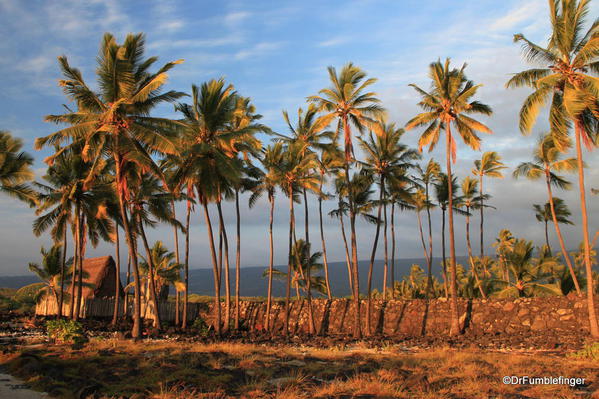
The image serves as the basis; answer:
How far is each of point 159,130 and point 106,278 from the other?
19768 mm

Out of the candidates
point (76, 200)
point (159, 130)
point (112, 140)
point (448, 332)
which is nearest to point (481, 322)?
point (448, 332)

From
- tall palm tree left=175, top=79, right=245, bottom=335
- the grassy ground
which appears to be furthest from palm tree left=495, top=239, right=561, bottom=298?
tall palm tree left=175, top=79, right=245, bottom=335

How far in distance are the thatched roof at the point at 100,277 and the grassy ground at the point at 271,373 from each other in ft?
68.7

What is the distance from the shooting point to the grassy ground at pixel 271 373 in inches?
348

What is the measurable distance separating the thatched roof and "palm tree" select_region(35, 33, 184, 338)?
15667 millimetres

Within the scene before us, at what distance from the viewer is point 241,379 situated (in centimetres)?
1032

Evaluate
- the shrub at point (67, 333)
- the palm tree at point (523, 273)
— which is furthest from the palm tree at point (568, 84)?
the shrub at point (67, 333)

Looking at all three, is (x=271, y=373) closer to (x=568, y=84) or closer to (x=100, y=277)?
(x=568, y=84)

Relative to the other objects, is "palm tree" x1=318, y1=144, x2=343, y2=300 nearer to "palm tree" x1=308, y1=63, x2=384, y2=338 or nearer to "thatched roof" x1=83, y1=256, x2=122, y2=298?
"palm tree" x1=308, y1=63, x2=384, y2=338

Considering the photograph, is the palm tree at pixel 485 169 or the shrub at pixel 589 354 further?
the palm tree at pixel 485 169

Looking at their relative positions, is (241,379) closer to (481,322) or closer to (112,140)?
(112,140)

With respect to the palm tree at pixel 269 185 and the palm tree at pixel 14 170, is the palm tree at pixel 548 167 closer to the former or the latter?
the palm tree at pixel 269 185

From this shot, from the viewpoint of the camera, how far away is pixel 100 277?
112 feet

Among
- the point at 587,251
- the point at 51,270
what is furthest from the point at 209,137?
the point at 587,251
